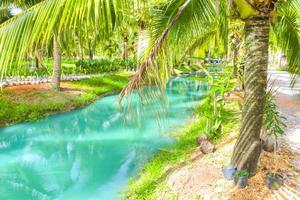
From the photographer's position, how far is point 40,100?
1349 cm

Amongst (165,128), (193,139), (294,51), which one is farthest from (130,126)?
(294,51)

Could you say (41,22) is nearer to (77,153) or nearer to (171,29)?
(171,29)

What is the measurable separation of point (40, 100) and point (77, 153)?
5.11 meters

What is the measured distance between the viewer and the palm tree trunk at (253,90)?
13.9 feet

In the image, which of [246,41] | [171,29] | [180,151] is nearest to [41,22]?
[171,29]

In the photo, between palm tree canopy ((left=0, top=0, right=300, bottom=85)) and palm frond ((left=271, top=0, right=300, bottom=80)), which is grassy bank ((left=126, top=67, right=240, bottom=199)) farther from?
palm tree canopy ((left=0, top=0, right=300, bottom=85))

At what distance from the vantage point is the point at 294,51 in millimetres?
5648

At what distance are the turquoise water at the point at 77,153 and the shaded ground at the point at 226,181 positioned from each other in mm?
1066

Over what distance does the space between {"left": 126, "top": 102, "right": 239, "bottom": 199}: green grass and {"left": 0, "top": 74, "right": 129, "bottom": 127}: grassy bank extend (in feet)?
18.6

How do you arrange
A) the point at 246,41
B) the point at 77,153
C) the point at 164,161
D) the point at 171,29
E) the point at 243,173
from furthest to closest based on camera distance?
the point at 77,153
the point at 164,161
the point at 243,173
the point at 171,29
the point at 246,41

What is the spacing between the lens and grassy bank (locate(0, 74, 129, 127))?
12.0m

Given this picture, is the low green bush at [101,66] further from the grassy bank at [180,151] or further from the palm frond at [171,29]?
the palm frond at [171,29]

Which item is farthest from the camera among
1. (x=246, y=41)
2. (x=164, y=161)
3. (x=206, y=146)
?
(x=164, y=161)

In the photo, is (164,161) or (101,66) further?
(101,66)
